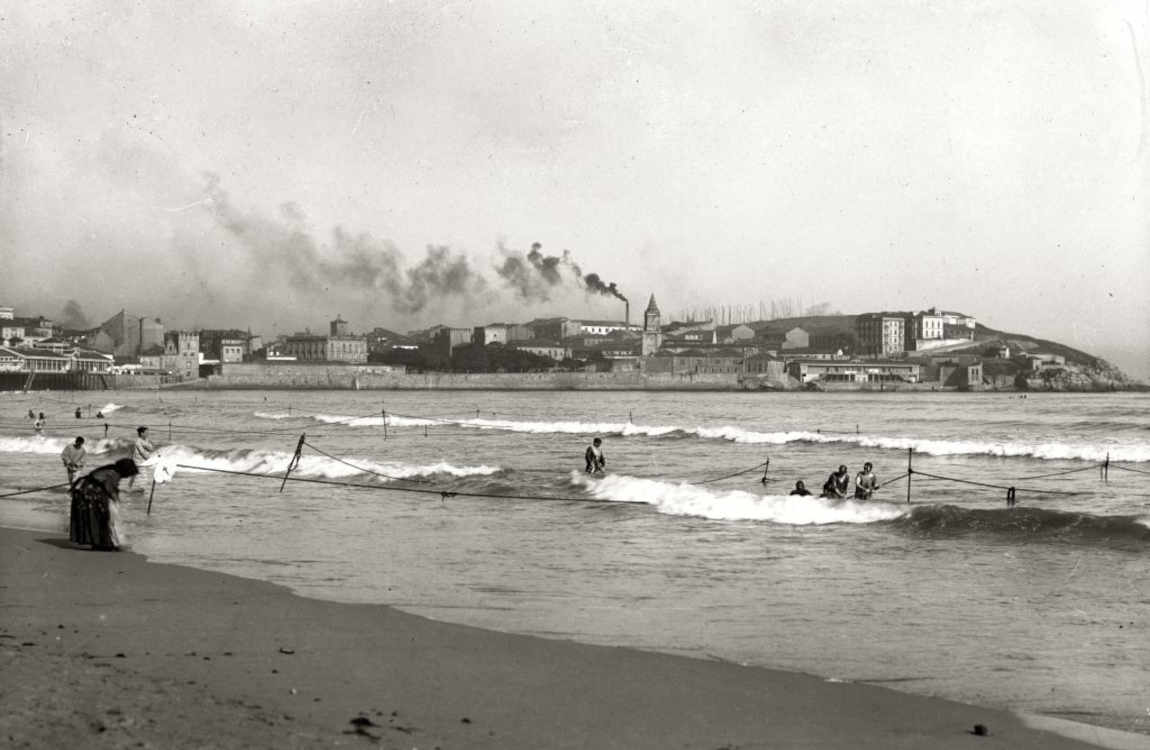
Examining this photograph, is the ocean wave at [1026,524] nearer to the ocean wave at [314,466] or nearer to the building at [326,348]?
the ocean wave at [314,466]

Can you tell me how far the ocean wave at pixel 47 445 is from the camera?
103 ft

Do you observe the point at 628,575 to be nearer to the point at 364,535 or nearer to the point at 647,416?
the point at 364,535

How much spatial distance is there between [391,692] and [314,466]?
21.1 metres

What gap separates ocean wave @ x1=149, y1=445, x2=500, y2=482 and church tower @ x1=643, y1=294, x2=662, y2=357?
134 metres

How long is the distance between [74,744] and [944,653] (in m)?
5.72

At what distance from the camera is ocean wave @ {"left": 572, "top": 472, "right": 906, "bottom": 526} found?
53.3ft

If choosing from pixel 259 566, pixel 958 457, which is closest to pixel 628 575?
pixel 259 566

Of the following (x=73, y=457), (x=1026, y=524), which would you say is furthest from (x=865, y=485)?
(x=73, y=457)

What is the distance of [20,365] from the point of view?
441 ft

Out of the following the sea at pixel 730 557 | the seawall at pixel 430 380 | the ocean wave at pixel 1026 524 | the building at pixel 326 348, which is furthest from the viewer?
the building at pixel 326 348

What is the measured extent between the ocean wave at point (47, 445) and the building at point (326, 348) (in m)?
130

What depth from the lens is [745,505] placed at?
57.4ft

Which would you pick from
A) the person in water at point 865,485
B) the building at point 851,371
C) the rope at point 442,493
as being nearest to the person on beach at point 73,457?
the rope at point 442,493

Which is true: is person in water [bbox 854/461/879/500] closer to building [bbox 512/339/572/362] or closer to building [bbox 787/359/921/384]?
building [bbox 512/339/572/362]
